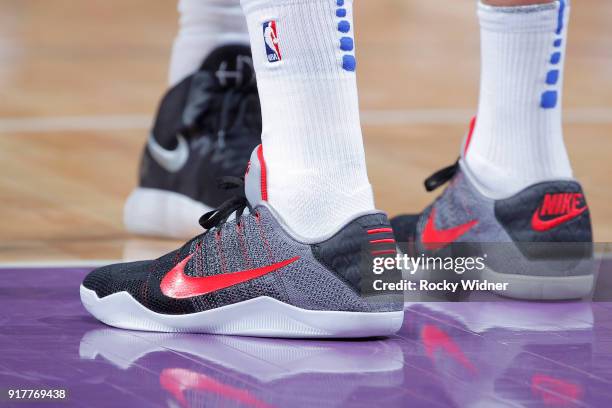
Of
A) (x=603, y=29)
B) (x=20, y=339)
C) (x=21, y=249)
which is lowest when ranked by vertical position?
(x=603, y=29)

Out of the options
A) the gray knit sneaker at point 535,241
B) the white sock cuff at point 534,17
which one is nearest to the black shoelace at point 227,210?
the gray knit sneaker at point 535,241

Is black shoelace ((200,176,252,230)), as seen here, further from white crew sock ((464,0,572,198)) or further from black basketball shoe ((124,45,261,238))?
black basketball shoe ((124,45,261,238))

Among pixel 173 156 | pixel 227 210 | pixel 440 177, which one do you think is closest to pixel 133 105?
pixel 173 156

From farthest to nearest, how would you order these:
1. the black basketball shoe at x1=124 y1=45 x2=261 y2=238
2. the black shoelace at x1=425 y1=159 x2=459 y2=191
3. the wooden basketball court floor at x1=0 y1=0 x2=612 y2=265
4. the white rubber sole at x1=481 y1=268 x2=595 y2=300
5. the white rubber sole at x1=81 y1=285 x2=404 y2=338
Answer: the wooden basketball court floor at x1=0 y1=0 x2=612 y2=265 < the black basketball shoe at x1=124 y1=45 x2=261 y2=238 < the black shoelace at x1=425 y1=159 x2=459 y2=191 < the white rubber sole at x1=481 y1=268 x2=595 y2=300 < the white rubber sole at x1=81 y1=285 x2=404 y2=338

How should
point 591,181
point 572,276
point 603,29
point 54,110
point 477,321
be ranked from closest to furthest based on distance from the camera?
1. point 477,321
2. point 572,276
3. point 591,181
4. point 54,110
5. point 603,29

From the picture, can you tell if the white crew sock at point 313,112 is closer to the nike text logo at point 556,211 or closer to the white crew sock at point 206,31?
the nike text logo at point 556,211

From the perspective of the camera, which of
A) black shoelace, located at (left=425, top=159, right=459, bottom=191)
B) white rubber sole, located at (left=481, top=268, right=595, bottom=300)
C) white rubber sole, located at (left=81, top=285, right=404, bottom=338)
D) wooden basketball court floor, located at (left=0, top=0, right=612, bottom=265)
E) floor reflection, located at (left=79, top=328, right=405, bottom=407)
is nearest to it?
floor reflection, located at (left=79, top=328, right=405, bottom=407)

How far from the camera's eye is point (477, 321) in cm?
123

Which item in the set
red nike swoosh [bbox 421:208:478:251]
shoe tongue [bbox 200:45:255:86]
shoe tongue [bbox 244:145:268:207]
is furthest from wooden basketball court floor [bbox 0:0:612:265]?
shoe tongue [bbox 244:145:268:207]

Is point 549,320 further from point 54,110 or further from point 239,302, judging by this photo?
point 54,110

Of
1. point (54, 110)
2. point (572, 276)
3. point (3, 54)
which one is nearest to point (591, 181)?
point (572, 276)

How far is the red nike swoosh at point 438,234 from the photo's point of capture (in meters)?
1.44

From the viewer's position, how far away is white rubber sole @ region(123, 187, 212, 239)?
176 cm

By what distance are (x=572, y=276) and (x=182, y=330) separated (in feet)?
1.59
